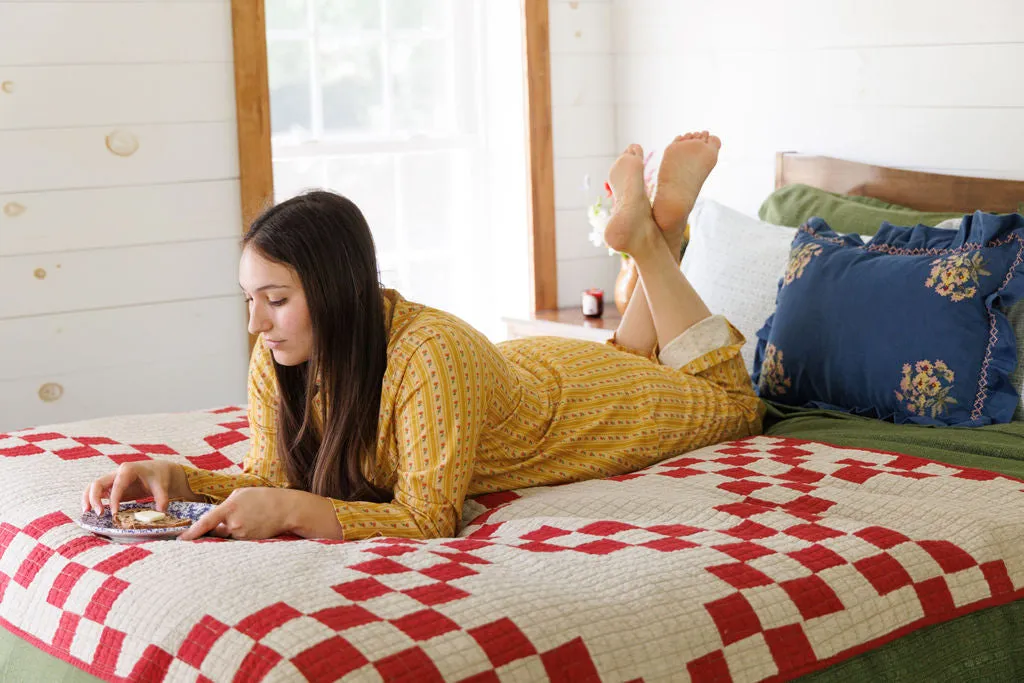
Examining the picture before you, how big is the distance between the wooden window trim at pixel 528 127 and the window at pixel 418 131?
0.17ft

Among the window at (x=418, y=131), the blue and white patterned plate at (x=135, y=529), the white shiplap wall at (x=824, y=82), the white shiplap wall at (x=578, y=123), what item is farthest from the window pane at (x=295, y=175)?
the blue and white patterned plate at (x=135, y=529)

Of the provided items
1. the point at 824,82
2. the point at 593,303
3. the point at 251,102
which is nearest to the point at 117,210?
the point at 251,102

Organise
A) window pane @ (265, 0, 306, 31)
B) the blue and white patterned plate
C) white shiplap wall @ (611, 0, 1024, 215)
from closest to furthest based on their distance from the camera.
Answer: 1. the blue and white patterned plate
2. white shiplap wall @ (611, 0, 1024, 215)
3. window pane @ (265, 0, 306, 31)

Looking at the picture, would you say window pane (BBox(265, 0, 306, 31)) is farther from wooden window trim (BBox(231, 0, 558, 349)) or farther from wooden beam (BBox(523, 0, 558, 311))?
wooden beam (BBox(523, 0, 558, 311))

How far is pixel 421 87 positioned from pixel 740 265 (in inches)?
59.9

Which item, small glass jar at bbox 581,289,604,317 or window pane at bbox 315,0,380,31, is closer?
window pane at bbox 315,0,380,31

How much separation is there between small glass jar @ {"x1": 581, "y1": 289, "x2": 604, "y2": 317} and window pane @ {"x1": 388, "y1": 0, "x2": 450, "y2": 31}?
98cm

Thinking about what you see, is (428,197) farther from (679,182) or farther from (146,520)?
(146,520)

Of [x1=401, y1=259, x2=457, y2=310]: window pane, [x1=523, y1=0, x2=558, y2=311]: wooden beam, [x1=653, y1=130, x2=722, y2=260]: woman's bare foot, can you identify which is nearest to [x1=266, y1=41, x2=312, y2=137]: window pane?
[x1=401, y1=259, x2=457, y2=310]: window pane

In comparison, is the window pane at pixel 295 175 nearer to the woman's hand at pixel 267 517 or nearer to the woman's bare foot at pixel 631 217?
the woman's bare foot at pixel 631 217

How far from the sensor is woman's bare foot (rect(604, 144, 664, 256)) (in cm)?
252

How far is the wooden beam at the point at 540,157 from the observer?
13.0 feet

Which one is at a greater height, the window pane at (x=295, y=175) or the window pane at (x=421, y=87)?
the window pane at (x=421, y=87)

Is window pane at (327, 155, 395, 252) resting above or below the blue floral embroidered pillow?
above
